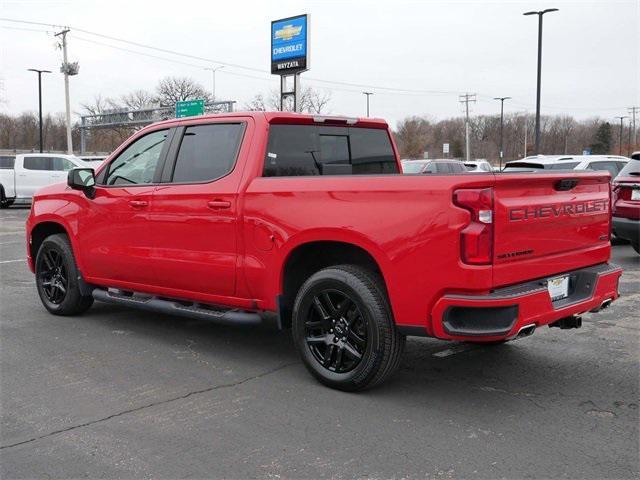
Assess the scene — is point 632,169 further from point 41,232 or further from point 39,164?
point 39,164

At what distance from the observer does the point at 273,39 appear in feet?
88.6

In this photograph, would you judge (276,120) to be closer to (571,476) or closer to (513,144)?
(571,476)

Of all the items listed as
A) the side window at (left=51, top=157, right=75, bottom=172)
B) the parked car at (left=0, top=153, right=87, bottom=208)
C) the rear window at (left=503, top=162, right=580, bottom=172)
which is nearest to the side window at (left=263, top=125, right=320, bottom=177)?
the rear window at (left=503, top=162, right=580, bottom=172)

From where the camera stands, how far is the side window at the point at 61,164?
22359mm

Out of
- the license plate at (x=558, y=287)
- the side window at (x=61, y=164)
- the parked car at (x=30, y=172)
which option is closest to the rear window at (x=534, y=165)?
the license plate at (x=558, y=287)

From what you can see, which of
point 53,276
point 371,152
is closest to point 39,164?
point 53,276

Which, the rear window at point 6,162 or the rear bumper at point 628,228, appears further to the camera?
the rear window at point 6,162

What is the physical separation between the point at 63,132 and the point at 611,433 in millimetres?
100997

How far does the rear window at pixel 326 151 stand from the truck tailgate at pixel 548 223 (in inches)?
72.3

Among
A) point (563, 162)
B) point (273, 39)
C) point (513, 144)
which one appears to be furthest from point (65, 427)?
point (513, 144)

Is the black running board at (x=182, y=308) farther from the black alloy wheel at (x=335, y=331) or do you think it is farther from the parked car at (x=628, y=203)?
the parked car at (x=628, y=203)

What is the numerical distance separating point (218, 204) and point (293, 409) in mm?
1676

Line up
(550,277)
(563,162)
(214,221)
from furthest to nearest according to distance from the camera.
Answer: (563,162) < (214,221) < (550,277)

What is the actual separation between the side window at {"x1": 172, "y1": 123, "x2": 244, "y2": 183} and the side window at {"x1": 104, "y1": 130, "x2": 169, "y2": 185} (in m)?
0.32
